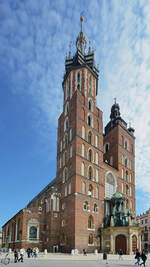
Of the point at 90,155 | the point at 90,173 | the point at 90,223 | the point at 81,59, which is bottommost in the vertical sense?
the point at 90,223

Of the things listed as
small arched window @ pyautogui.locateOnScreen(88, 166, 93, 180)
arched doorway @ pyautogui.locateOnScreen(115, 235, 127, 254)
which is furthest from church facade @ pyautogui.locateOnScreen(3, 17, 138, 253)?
arched doorway @ pyautogui.locateOnScreen(115, 235, 127, 254)

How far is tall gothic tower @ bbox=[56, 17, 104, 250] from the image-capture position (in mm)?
41784

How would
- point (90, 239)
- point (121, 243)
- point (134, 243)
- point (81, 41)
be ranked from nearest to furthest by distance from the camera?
1. point (121, 243)
2. point (134, 243)
3. point (90, 239)
4. point (81, 41)

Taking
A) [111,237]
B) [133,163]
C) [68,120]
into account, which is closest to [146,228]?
[133,163]

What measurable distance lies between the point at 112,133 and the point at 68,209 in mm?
21488

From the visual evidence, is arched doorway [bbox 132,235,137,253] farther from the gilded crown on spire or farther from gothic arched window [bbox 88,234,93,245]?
the gilded crown on spire

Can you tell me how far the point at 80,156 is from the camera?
45.3 metres

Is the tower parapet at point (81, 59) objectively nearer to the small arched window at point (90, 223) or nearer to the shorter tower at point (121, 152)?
the shorter tower at point (121, 152)

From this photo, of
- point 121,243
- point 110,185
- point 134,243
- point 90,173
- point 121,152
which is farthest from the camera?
point 121,152

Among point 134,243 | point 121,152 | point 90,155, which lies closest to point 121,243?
point 134,243

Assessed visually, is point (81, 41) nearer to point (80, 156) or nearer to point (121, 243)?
point (80, 156)

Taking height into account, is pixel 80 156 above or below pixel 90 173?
above

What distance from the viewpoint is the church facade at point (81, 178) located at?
4263 centimetres

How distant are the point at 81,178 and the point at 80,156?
12.1 feet
